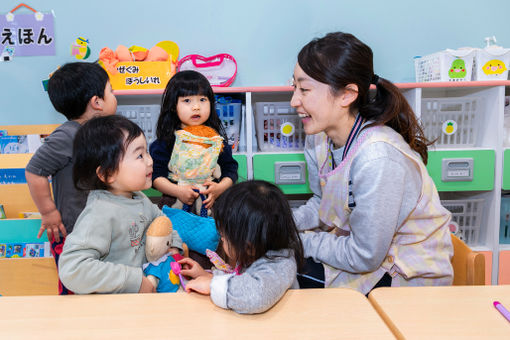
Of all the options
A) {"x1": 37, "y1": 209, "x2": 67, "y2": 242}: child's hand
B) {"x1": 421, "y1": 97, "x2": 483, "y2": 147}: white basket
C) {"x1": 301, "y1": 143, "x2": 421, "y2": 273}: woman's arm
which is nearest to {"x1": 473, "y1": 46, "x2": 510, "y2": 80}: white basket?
{"x1": 421, "y1": 97, "x2": 483, "y2": 147}: white basket

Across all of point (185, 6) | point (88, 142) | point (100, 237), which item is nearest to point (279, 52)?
point (185, 6)

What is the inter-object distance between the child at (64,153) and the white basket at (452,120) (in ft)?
5.10

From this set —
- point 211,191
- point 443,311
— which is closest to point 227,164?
point 211,191

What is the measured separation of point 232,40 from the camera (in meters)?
2.22

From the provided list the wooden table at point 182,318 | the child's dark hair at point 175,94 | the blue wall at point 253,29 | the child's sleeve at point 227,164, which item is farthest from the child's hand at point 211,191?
the blue wall at point 253,29

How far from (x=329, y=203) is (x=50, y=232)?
0.99 m

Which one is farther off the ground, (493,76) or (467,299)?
(493,76)

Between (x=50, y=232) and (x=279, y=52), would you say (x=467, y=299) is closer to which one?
(x=50, y=232)

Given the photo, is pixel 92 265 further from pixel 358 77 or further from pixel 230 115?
pixel 230 115

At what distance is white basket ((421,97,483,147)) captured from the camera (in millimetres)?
1955

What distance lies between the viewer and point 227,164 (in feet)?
5.32

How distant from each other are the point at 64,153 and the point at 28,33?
129 cm

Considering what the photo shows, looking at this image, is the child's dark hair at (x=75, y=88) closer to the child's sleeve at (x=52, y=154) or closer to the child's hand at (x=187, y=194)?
the child's sleeve at (x=52, y=154)

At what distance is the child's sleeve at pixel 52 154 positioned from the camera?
51.4 inches
